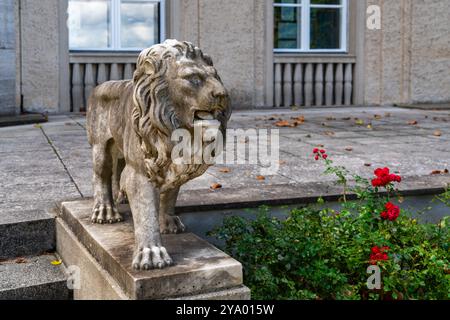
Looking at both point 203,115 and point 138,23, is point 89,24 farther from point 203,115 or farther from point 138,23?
point 203,115

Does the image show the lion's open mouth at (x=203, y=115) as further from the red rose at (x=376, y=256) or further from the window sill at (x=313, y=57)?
the window sill at (x=313, y=57)

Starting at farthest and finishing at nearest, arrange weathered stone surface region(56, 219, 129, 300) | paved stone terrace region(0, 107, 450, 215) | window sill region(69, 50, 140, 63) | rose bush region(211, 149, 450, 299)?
window sill region(69, 50, 140, 63) < paved stone terrace region(0, 107, 450, 215) < rose bush region(211, 149, 450, 299) < weathered stone surface region(56, 219, 129, 300)

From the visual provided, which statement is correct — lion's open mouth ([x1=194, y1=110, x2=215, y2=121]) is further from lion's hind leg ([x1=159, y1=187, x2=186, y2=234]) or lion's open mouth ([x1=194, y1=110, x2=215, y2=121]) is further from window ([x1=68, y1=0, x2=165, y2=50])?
window ([x1=68, y1=0, x2=165, y2=50])

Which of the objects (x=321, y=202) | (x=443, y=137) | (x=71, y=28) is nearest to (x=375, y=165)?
(x=321, y=202)

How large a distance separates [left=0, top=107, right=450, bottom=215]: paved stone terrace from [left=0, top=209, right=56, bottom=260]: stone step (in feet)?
0.11

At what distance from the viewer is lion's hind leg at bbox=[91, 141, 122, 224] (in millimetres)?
3254

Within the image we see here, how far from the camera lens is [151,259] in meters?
2.55

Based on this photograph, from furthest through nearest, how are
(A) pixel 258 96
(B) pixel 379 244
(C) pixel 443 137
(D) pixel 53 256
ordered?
(A) pixel 258 96, (C) pixel 443 137, (D) pixel 53 256, (B) pixel 379 244

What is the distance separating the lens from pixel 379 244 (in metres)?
3.07

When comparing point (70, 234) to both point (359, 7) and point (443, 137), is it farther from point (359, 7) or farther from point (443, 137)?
point (359, 7)

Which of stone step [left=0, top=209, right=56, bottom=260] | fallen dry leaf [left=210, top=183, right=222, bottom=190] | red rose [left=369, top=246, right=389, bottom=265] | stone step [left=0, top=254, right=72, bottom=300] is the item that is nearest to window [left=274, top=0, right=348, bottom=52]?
fallen dry leaf [left=210, top=183, right=222, bottom=190]

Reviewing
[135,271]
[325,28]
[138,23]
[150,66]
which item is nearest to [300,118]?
[325,28]
